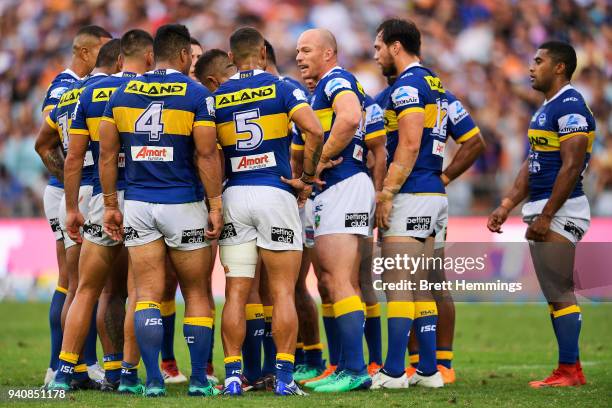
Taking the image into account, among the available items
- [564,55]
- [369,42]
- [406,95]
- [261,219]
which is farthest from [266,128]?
[369,42]

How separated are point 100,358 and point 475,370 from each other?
14.5 ft

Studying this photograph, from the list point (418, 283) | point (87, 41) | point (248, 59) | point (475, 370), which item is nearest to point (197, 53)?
point (87, 41)

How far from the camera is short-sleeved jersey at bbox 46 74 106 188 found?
8953mm

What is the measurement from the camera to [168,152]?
26.3 ft

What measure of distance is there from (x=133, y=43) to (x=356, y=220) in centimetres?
248

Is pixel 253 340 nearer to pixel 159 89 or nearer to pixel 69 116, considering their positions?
pixel 159 89

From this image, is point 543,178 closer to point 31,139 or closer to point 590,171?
point 590,171

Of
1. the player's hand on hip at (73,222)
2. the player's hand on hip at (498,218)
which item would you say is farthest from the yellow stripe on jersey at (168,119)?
the player's hand on hip at (498,218)

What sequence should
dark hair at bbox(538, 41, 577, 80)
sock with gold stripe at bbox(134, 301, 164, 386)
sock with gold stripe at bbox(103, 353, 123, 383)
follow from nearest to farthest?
sock with gold stripe at bbox(134, 301, 164, 386), sock with gold stripe at bbox(103, 353, 123, 383), dark hair at bbox(538, 41, 577, 80)

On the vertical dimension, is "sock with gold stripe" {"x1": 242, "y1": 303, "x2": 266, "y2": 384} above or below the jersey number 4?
below

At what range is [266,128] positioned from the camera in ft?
27.0

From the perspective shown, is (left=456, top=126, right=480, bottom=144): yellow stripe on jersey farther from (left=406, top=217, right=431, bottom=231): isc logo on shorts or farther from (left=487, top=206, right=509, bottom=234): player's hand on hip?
(left=406, top=217, right=431, bottom=231): isc logo on shorts

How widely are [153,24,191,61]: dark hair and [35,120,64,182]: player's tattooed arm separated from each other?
157 cm

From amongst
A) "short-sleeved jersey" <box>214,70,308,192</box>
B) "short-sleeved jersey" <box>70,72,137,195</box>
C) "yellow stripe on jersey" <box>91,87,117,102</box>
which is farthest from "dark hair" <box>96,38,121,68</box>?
"short-sleeved jersey" <box>214,70,308,192</box>
